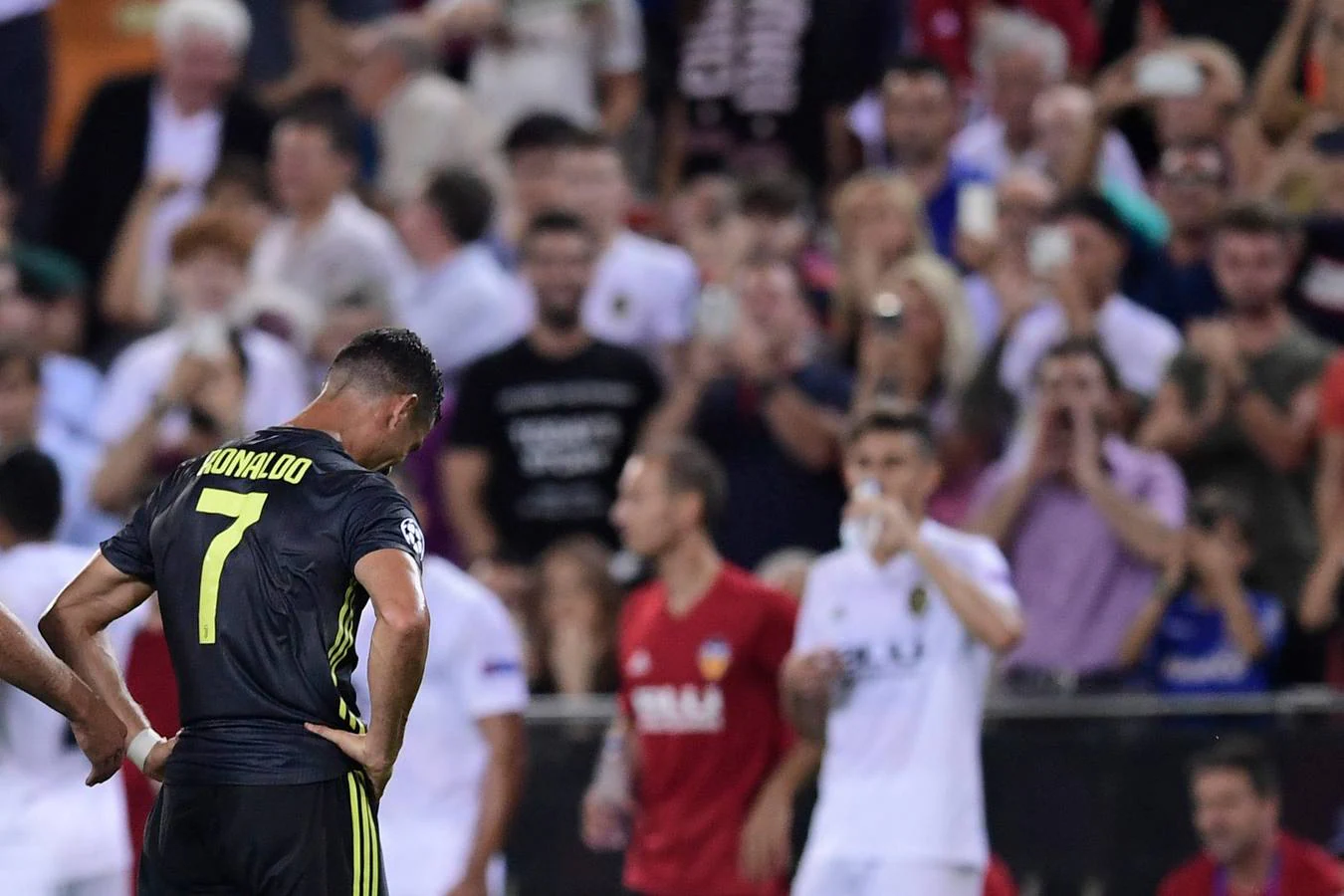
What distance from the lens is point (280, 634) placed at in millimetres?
6016

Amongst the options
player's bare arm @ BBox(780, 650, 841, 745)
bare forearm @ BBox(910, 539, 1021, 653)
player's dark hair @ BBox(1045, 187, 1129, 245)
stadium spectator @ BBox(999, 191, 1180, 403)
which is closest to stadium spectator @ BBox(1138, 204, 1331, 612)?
stadium spectator @ BBox(999, 191, 1180, 403)

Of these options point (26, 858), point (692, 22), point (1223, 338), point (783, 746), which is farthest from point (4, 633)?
point (692, 22)

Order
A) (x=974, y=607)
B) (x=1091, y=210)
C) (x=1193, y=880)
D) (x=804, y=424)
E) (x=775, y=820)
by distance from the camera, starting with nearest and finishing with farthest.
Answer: (x=974, y=607) → (x=775, y=820) → (x=1193, y=880) → (x=804, y=424) → (x=1091, y=210)

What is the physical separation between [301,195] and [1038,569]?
4428 millimetres

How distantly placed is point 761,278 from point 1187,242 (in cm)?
206

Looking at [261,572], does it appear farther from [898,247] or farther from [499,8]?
[499,8]

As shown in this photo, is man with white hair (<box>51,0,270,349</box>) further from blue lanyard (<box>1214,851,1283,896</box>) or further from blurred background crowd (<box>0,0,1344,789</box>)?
blue lanyard (<box>1214,851,1283,896</box>)

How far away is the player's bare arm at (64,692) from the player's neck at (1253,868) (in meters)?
4.40

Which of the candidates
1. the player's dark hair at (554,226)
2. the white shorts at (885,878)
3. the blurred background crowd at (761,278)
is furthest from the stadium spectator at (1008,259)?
the white shorts at (885,878)

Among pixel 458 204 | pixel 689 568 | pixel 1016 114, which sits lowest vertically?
pixel 689 568

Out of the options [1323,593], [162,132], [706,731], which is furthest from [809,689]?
[162,132]

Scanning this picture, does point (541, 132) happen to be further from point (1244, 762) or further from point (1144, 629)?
point (1244, 762)

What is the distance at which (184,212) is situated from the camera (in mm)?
13375

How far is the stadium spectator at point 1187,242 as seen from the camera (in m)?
11.4
